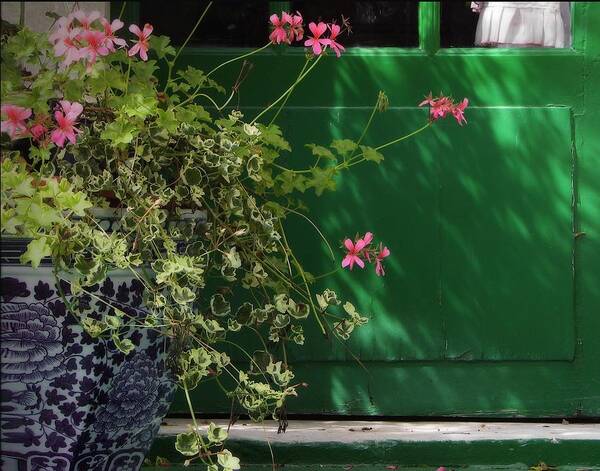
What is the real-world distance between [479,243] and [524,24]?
65 cm

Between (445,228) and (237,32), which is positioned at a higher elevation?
(237,32)

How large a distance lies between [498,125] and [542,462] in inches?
37.0

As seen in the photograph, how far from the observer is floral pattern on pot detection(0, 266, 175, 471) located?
199 cm

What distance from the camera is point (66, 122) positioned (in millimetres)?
1965

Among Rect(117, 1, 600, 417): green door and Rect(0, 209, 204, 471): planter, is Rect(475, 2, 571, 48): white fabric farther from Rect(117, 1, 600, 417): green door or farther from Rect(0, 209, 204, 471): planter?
Rect(0, 209, 204, 471): planter

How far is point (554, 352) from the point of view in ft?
9.66

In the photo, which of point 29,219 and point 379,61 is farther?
point 379,61

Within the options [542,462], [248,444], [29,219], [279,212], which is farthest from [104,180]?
[542,462]

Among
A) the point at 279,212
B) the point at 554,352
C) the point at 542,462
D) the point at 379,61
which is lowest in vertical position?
the point at 542,462

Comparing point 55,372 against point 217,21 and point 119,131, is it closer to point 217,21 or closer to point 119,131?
point 119,131

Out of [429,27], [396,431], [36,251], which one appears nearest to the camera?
[36,251]

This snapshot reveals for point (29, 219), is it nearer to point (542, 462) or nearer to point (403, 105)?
point (403, 105)

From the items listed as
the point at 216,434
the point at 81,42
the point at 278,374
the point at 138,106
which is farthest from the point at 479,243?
the point at 81,42

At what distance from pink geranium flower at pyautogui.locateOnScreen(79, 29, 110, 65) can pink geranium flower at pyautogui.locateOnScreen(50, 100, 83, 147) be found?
100mm
